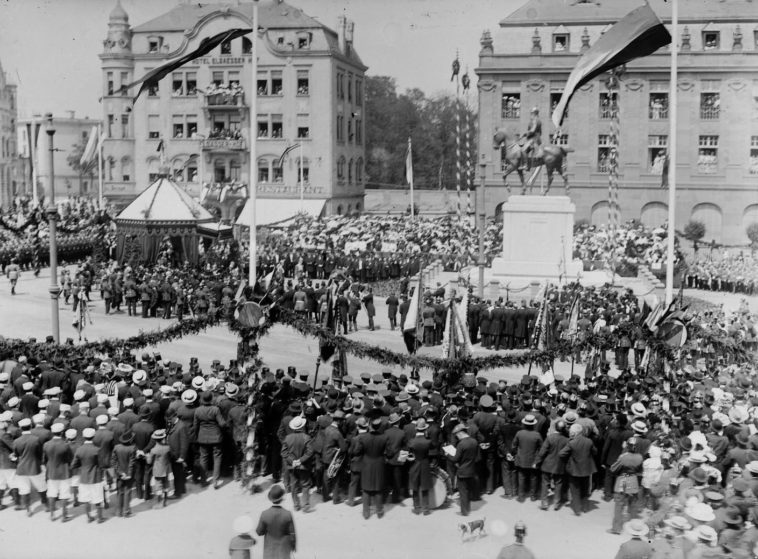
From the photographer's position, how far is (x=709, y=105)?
2466 inches

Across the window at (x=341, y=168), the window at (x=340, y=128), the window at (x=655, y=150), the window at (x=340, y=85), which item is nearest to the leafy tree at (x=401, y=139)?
the window at (x=341, y=168)

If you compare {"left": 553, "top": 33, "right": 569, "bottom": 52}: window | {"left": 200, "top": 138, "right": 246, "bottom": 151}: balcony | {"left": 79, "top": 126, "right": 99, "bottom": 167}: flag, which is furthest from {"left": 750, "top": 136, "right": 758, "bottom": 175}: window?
{"left": 79, "top": 126, "right": 99, "bottom": 167}: flag

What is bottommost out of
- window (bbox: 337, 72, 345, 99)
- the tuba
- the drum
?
the drum

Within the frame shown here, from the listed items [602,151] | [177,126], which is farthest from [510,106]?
[177,126]

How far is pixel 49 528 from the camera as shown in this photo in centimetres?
1321

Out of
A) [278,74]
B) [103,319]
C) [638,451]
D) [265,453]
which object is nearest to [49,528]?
[265,453]

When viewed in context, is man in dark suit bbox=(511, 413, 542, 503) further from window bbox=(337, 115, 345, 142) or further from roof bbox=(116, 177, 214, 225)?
window bbox=(337, 115, 345, 142)

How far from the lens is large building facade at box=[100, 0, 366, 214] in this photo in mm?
69562

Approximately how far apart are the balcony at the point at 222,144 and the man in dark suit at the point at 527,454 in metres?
59.5

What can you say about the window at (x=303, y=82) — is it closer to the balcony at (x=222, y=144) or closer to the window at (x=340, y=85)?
the window at (x=340, y=85)

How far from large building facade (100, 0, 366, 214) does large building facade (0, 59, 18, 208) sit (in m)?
7.19

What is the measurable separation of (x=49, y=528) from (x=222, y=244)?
99.1 feet

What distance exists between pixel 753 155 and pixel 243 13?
1511 inches

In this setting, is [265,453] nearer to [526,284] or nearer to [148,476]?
[148,476]
